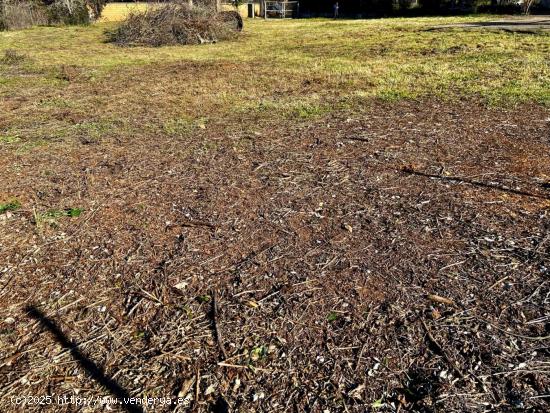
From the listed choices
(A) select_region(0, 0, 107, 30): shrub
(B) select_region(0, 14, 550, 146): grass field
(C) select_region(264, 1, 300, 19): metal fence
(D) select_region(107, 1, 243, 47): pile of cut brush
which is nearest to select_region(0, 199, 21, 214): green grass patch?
(B) select_region(0, 14, 550, 146): grass field

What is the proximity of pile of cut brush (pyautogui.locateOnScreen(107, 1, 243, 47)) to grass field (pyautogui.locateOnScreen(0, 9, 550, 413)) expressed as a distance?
1039 cm

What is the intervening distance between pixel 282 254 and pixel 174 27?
52.0 feet

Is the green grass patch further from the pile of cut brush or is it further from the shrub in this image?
the shrub

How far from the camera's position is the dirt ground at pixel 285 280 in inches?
88.3

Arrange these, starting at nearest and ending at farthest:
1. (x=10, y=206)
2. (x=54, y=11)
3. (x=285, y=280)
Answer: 1. (x=285, y=280)
2. (x=10, y=206)
3. (x=54, y=11)

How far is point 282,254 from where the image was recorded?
327 cm

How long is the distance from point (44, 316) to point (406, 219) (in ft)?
8.89

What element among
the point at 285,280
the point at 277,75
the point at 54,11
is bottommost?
the point at 277,75

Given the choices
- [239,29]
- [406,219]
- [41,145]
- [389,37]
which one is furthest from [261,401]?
[239,29]

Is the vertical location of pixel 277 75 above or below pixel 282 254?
below

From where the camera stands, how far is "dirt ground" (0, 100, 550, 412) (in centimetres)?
224

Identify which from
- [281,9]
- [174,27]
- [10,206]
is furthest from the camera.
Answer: [281,9]

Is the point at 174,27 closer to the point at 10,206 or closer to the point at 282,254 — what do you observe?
the point at 10,206

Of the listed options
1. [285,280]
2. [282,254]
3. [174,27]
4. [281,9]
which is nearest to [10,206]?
[282,254]
